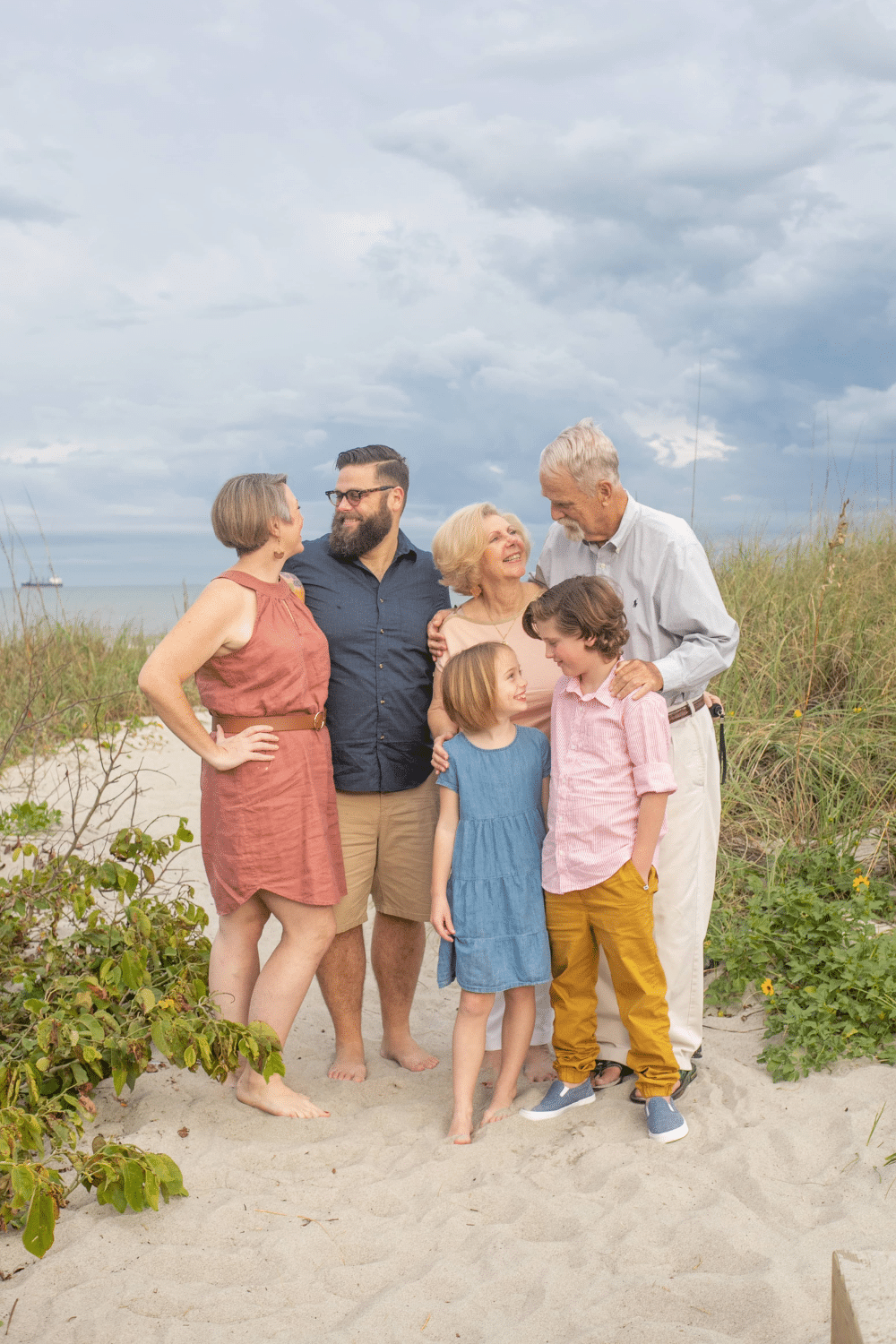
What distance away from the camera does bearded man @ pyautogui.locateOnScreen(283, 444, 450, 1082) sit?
393cm

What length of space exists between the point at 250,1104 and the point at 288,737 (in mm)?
1422

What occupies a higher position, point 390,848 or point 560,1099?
point 390,848

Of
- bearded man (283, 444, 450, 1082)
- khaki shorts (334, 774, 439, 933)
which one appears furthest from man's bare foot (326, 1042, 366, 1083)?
khaki shorts (334, 774, 439, 933)

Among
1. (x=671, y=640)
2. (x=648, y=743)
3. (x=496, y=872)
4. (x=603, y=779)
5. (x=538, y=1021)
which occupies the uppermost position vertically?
(x=671, y=640)

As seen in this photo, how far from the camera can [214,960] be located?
12.4 ft

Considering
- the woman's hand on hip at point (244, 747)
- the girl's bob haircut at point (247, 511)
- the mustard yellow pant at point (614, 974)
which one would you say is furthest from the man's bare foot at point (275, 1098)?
the girl's bob haircut at point (247, 511)

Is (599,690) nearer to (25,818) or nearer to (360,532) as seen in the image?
(360,532)

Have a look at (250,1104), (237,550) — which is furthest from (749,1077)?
(237,550)

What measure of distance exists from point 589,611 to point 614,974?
122cm

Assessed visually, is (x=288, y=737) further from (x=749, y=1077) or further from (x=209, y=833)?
(x=749, y=1077)

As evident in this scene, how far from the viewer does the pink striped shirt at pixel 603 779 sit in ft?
10.6

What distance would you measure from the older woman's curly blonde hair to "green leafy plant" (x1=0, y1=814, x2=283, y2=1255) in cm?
153

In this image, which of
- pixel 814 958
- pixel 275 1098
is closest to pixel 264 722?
pixel 275 1098

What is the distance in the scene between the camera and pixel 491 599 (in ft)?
12.5
